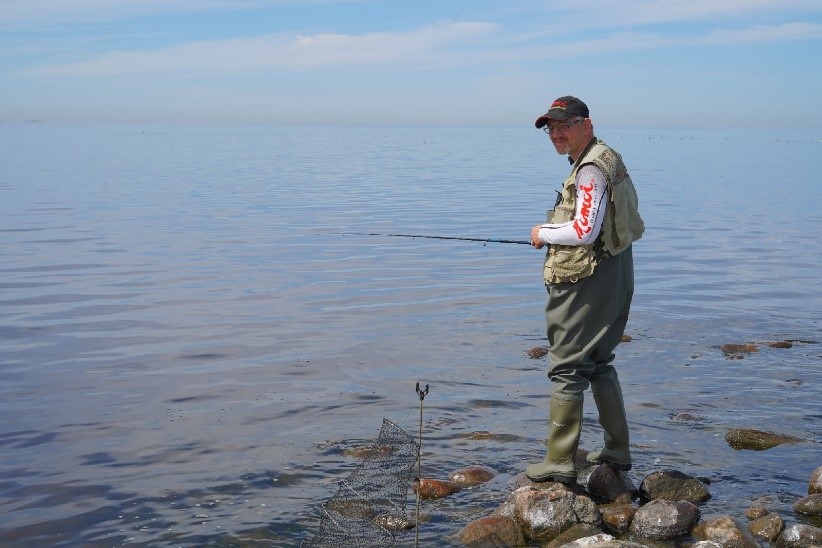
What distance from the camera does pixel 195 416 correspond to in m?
9.49

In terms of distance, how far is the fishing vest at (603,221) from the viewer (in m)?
6.04

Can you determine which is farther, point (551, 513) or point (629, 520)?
point (629, 520)

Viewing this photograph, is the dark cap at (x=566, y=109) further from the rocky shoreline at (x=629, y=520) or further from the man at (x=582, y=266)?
the rocky shoreline at (x=629, y=520)

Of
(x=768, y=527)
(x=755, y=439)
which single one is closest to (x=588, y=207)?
(x=768, y=527)

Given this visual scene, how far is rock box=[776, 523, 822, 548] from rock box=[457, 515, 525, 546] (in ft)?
5.33

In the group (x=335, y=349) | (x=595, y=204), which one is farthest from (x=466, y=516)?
(x=335, y=349)

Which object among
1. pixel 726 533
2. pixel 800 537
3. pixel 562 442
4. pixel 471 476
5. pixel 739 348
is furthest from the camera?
pixel 739 348

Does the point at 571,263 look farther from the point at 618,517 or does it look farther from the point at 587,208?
the point at 618,517

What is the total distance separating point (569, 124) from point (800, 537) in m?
2.93

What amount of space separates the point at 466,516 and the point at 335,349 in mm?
5753

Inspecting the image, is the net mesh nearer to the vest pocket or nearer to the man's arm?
the vest pocket

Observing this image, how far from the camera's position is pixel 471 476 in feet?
24.4

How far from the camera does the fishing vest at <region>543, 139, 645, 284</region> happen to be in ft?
19.8

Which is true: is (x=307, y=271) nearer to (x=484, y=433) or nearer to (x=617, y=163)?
(x=484, y=433)
